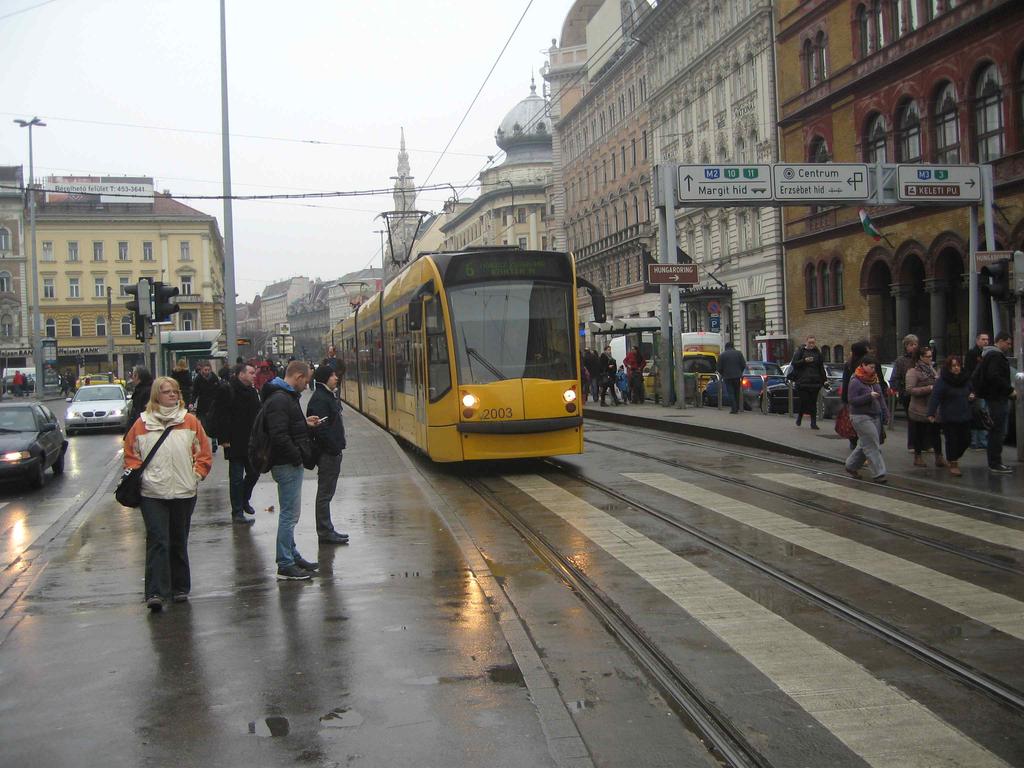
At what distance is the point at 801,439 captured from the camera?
18.1 m

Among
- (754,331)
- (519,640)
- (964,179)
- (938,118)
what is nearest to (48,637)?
(519,640)

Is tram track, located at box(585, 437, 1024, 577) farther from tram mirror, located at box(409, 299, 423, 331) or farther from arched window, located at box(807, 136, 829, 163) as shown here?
arched window, located at box(807, 136, 829, 163)

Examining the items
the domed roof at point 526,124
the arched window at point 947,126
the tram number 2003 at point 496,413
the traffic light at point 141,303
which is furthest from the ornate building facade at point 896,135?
the domed roof at point 526,124

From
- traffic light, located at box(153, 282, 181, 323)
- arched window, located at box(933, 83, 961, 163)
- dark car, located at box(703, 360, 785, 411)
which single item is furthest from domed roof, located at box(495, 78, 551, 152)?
traffic light, located at box(153, 282, 181, 323)

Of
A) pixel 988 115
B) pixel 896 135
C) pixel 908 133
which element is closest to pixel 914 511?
pixel 988 115

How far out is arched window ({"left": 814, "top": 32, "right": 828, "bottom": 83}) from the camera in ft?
133

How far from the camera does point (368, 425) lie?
25.5 meters

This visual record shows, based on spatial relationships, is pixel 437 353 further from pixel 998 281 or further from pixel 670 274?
pixel 670 274

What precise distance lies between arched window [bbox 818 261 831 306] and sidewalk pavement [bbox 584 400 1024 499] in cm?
1518

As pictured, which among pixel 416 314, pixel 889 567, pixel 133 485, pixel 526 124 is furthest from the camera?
pixel 526 124

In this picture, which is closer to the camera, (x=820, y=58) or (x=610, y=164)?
(x=820, y=58)

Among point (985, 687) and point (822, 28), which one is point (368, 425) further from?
point (822, 28)

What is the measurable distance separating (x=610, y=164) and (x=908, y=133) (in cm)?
3156

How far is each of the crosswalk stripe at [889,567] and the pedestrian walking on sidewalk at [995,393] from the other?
12.8 ft
